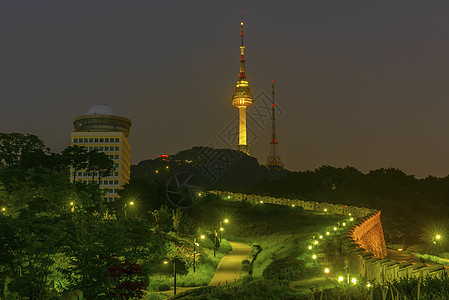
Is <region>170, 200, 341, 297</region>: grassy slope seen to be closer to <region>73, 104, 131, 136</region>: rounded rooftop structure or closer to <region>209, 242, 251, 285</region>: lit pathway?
<region>209, 242, 251, 285</region>: lit pathway

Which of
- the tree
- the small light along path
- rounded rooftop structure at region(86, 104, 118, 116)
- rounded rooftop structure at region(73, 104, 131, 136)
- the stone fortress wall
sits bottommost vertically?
the small light along path

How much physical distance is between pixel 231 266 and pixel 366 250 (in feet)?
40.2

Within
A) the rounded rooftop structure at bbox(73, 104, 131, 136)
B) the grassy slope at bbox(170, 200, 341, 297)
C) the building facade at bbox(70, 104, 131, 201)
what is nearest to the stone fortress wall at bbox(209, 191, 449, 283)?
the grassy slope at bbox(170, 200, 341, 297)

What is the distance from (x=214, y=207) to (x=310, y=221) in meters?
20.4

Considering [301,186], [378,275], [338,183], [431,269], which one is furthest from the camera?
[338,183]

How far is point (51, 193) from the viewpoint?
159 feet

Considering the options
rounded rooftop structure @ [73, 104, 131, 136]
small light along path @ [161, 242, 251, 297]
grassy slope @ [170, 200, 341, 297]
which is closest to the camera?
small light along path @ [161, 242, 251, 297]

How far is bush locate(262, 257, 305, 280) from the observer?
29.9 meters

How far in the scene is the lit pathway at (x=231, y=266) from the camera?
3588 centimetres

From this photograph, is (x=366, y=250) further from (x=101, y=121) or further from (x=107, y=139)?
(x=101, y=121)

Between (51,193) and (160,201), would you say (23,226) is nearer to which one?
(51,193)

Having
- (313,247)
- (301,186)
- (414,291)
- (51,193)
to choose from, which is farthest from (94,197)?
(301,186)

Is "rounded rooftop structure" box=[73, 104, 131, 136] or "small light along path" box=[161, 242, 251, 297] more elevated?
"rounded rooftop structure" box=[73, 104, 131, 136]

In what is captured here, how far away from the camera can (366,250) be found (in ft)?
139
